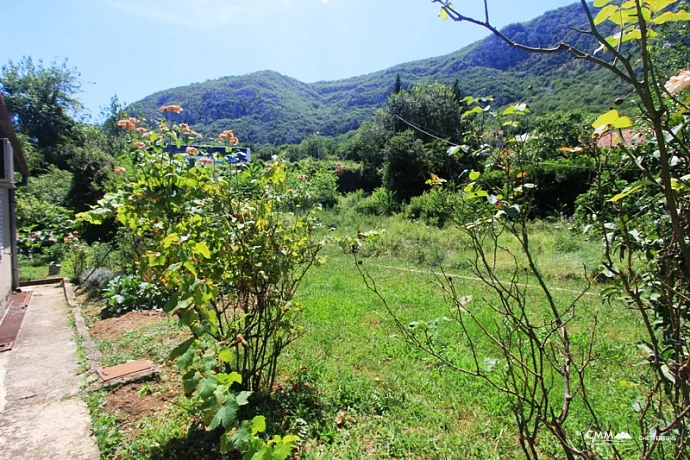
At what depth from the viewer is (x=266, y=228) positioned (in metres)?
2.60

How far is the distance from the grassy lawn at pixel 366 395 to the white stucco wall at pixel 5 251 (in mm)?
2082

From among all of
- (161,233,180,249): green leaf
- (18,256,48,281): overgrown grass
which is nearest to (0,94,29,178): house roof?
(18,256,48,281): overgrown grass

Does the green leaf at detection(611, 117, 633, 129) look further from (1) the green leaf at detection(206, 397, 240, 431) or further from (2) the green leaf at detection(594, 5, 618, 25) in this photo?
(1) the green leaf at detection(206, 397, 240, 431)

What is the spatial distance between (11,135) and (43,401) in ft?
18.2

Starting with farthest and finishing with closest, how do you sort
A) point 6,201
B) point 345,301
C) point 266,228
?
point 6,201 < point 345,301 < point 266,228

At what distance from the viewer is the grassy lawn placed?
2.33 m

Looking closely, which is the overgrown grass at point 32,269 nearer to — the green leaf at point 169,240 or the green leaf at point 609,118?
the green leaf at point 169,240

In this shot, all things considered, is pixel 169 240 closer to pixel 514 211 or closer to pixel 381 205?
pixel 514 211

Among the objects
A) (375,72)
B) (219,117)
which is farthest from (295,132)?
(375,72)

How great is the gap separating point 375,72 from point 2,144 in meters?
121

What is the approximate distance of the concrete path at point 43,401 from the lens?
7.56 feet

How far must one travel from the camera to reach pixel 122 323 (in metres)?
4.82

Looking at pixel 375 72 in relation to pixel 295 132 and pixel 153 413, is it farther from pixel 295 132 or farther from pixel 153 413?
pixel 153 413

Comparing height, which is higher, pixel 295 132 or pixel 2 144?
pixel 295 132
